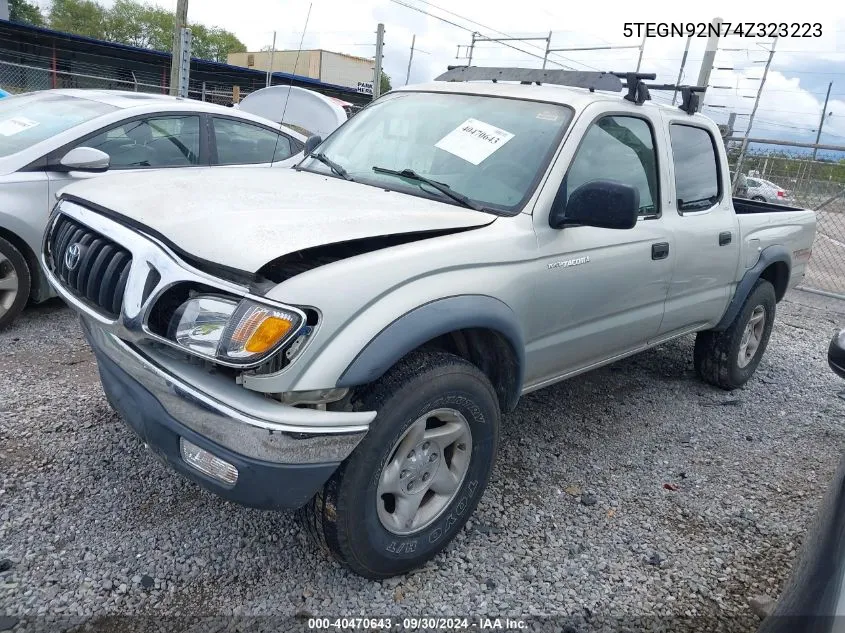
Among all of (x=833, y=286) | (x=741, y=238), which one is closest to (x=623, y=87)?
(x=741, y=238)

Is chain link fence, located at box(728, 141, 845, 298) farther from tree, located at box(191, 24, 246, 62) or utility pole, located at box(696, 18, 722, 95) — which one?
tree, located at box(191, 24, 246, 62)

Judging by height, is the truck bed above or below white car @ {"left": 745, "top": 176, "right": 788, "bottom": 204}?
below

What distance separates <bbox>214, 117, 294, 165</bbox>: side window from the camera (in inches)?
212

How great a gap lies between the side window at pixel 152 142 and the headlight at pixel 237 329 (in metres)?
3.23

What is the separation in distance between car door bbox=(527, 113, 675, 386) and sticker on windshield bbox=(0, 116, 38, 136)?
12.6ft

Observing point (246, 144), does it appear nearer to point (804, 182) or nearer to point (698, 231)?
point (698, 231)

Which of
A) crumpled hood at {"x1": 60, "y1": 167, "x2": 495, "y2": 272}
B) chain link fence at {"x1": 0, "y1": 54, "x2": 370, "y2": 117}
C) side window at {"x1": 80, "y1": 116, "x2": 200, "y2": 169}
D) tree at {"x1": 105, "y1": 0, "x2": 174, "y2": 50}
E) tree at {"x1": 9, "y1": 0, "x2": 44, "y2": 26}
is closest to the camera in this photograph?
crumpled hood at {"x1": 60, "y1": 167, "x2": 495, "y2": 272}

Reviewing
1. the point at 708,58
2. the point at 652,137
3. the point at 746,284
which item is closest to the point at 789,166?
the point at 708,58

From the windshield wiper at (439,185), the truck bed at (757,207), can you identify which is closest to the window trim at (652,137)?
the windshield wiper at (439,185)

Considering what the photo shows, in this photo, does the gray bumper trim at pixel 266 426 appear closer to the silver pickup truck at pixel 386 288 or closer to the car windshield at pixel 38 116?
the silver pickup truck at pixel 386 288

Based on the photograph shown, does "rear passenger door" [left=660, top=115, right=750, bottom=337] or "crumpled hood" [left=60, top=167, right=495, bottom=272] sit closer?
"crumpled hood" [left=60, top=167, right=495, bottom=272]

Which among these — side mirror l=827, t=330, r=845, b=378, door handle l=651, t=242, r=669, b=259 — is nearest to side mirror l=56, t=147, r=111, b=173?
door handle l=651, t=242, r=669, b=259

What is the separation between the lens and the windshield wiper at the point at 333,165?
3305 mm

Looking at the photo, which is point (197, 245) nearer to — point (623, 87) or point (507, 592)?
point (507, 592)
